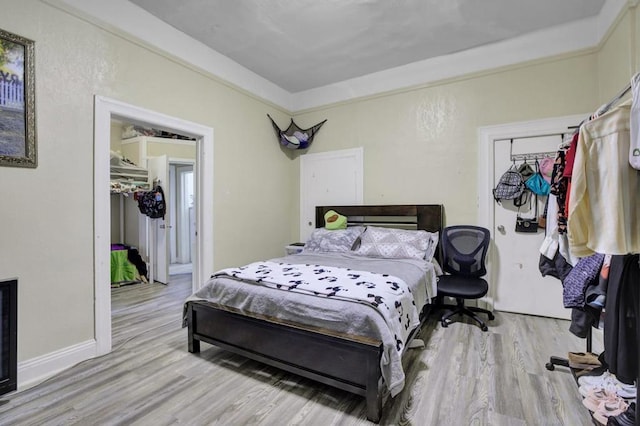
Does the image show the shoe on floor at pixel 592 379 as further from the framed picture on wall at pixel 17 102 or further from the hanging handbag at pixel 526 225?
the framed picture on wall at pixel 17 102

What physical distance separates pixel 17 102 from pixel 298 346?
2.51 metres

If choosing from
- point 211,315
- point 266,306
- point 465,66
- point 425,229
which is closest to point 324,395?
point 266,306

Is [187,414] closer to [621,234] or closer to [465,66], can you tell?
[621,234]

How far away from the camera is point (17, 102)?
206 centimetres

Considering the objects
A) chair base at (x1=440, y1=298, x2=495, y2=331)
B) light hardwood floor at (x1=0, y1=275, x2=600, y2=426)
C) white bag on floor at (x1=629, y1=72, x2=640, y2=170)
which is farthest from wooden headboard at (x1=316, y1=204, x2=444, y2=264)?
white bag on floor at (x1=629, y1=72, x2=640, y2=170)

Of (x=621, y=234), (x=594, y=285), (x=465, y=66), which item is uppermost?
(x=465, y=66)

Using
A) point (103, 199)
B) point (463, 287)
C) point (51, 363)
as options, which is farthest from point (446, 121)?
point (51, 363)

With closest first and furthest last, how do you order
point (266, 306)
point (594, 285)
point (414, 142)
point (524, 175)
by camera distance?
point (594, 285)
point (266, 306)
point (524, 175)
point (414, 142)

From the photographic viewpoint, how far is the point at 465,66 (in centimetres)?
356

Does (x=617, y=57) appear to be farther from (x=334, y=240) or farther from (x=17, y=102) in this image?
(x=17, y=102)

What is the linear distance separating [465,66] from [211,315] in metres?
3.78

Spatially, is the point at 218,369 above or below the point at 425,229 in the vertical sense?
below

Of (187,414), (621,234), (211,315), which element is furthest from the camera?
(211,315)

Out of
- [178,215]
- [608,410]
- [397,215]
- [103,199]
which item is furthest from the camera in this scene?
[178,215]
